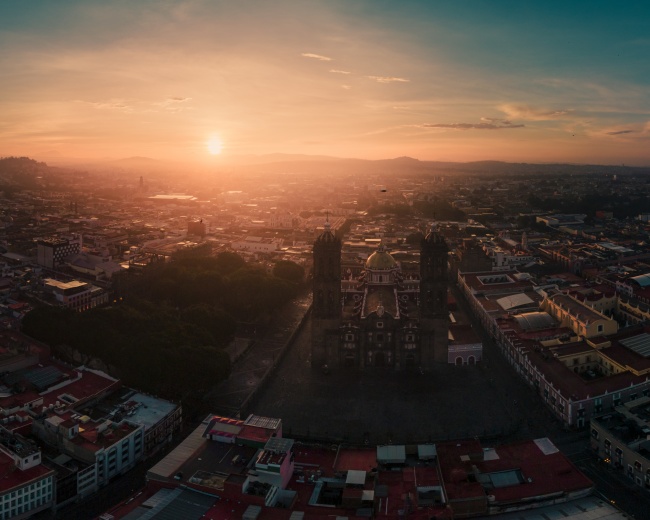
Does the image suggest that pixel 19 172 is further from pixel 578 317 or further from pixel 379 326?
pixel 578 317

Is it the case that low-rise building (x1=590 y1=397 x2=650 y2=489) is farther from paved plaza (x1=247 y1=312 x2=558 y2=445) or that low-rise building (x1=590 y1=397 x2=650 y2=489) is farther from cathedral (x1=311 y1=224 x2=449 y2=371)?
cathedral (x1=311 y1=224 x2=449 y2=371)

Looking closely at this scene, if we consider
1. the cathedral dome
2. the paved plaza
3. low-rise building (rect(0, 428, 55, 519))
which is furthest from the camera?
the cathedral dome

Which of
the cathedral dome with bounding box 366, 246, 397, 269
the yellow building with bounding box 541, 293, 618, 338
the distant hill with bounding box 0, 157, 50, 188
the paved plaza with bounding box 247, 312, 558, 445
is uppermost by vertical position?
the distant hill with bounding box 0, 157, 50, 188

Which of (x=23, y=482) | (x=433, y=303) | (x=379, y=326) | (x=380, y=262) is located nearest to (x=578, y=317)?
(x=433, y=303)

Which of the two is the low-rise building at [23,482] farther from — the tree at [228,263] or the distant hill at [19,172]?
the distant hill at [19,172]

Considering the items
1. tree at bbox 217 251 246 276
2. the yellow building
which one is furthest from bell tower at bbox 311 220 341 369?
tree at bbox 217 251 246 276

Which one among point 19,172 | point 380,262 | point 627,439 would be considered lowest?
point 627,439
